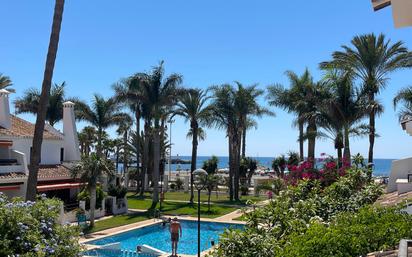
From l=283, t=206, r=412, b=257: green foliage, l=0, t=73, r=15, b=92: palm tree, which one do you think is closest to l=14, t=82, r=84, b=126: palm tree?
l=0, t=73, r=15, b=92: palm tree

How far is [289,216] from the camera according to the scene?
9.55 m

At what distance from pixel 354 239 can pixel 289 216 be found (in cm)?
341

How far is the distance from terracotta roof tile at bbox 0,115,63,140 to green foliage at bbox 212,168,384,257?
2166 centimetres

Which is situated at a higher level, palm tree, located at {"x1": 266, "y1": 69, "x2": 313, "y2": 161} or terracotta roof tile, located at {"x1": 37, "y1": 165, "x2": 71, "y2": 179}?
palm tree, located at {"x1": 266, "y1": 69, "x2": 313, "y2": 161}

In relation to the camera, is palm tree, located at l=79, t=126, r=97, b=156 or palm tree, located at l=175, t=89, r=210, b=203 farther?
palm tree, located at l=79, t=126, r=97, b=156

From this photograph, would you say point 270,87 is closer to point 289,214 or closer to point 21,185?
point 21,185

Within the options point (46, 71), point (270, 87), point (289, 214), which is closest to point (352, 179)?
point (289, 214)

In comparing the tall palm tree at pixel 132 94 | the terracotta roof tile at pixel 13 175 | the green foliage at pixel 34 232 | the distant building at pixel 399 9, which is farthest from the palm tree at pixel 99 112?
the distant building at pixel 399 9

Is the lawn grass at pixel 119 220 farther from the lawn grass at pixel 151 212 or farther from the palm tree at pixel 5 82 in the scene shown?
the palm tree at pixel 5 82

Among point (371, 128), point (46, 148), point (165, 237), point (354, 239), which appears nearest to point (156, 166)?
point (46, 148)

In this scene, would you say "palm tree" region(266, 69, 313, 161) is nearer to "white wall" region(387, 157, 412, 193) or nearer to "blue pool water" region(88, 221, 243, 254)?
"blue pool water" region(88, 221, 243, 254)

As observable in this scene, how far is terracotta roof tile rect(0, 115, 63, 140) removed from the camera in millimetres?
28877

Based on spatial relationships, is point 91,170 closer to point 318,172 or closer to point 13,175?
point 13,175

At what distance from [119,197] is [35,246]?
2414cm
